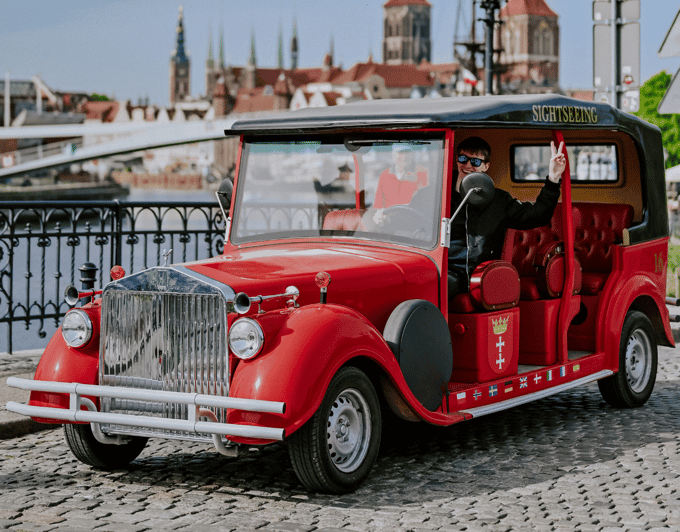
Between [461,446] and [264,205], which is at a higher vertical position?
[264,205]

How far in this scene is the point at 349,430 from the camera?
189 inches

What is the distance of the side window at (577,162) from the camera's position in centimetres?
730

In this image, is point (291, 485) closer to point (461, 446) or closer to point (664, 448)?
point (461, 446)

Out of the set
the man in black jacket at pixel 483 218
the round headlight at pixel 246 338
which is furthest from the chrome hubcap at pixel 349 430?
the man in black jacket at pixel 483 218

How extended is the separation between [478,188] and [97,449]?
7.32ft

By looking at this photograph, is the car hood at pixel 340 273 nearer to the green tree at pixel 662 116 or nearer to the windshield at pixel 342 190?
the windshield at pixel 342 190

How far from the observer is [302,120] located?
565 centimetres

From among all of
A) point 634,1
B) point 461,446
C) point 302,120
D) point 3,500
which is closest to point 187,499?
point 3,500

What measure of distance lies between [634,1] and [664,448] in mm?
6360

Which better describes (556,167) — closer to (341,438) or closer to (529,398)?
(529,398)

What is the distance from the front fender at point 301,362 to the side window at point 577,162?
2994 mm

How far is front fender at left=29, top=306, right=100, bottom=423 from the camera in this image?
484 cm

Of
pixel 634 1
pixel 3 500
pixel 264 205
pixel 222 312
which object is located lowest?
pixel 3 500

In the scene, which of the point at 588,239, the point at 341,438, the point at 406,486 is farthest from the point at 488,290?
the point at 588,239
